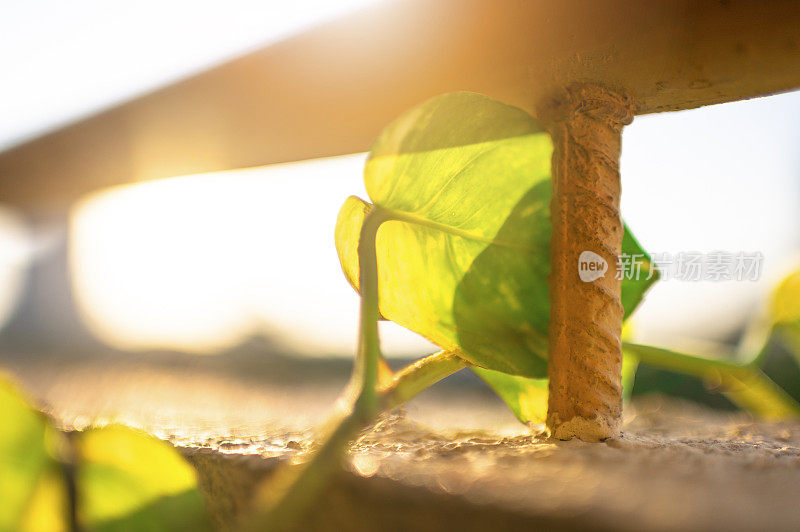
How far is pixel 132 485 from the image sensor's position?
7.2 inches

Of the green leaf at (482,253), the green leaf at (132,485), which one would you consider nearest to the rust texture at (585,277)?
the green leaf at (482,253)

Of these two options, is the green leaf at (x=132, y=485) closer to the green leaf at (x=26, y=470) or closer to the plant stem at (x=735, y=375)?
the green leaf at (x=26, y=470)


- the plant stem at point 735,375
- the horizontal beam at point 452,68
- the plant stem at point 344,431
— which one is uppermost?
the horizontal beam at point 452,68

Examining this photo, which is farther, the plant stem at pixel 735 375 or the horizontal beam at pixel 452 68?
the plant stem at pixel 735 375

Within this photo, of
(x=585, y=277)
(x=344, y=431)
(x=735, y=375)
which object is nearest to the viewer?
(x=344, y=431)

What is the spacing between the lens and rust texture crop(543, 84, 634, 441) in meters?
0.24

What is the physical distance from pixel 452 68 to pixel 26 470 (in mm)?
242

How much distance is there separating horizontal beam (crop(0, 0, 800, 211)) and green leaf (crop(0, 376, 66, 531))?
0.68 ft

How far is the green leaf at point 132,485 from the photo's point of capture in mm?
179

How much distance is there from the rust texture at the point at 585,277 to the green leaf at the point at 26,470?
0.20 meters

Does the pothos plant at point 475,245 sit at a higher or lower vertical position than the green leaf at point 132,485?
higher

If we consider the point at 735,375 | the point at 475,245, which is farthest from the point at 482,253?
the point at 735,375

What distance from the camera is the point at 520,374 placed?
26 centimetres

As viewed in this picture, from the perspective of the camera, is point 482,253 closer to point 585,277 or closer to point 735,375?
point 585,277
